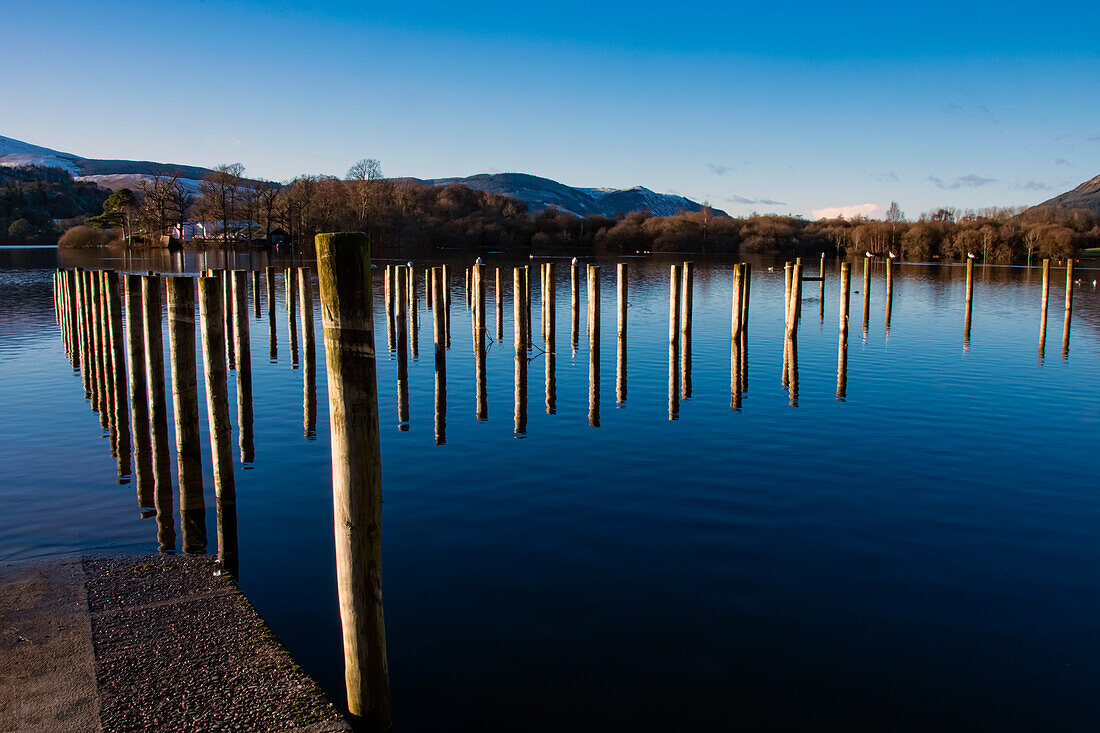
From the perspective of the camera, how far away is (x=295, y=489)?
10.9m

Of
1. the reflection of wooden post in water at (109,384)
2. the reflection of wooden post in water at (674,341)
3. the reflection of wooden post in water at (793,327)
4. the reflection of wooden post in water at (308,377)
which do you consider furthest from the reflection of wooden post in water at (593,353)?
the reflection of wooden post in water at (109,384)

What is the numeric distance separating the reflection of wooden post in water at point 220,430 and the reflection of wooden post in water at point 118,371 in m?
2.62

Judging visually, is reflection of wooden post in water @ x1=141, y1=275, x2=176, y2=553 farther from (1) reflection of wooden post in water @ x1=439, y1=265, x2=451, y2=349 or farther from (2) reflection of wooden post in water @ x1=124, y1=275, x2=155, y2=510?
(1) reflection of wooden post in water @ x1=439, y1=265, x2=451, y2=349

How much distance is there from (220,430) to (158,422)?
1.27 meters

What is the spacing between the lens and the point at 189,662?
215 inches

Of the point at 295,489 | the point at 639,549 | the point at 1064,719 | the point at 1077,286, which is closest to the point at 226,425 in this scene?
the point at 295,489

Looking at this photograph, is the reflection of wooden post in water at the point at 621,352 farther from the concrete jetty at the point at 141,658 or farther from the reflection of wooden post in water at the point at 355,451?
the reflection of wooden post in water at the point at 355,451

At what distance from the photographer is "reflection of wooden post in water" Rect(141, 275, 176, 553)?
872 cm

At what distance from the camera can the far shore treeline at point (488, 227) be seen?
292 feet

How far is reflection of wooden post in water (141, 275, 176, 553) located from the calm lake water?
1.66ft

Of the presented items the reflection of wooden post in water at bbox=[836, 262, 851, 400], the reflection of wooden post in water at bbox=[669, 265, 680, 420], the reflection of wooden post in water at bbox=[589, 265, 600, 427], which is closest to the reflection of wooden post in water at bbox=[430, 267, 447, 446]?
the reflection of wooden post in water at bbox=[589, 265, 600, 427]

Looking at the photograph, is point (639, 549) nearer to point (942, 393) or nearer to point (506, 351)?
point (942, 393)

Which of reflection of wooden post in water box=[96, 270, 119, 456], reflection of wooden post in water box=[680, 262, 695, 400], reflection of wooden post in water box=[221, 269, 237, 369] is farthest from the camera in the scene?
reflection of wooden post in water box=[221, 269, 237, 369]

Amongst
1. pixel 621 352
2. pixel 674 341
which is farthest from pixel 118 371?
pixel 674 341
